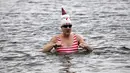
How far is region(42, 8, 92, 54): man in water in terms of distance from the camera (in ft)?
59.1

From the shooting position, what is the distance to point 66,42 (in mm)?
18250

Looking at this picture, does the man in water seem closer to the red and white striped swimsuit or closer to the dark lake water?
the red and white striped swimsuit

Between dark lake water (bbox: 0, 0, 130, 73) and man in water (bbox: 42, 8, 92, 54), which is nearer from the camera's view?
dark lake water (bbox: 0, 0, 130, 73)

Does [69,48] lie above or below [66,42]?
below

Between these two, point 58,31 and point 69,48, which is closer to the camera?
point 69,48

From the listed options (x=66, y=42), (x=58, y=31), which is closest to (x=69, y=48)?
(x=66, y=42)

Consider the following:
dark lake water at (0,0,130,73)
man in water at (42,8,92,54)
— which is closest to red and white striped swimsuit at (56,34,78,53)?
man in water at (42,8,92,54)

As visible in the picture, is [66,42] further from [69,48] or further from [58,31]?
[58,31]

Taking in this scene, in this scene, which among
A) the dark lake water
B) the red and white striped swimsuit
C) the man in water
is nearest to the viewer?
the dark lake water

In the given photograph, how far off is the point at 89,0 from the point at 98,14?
6981mm

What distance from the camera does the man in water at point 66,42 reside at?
18.0 metres

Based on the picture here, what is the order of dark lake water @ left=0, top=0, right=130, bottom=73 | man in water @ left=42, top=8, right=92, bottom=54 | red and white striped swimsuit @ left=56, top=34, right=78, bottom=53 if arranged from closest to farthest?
1. dark lake water @ left=0, top=0, right=130, bottom=73
2. man in water @ left=42, top=8, right=92, bottom=54
3. red and white striped swimsuit @ left=56, top=34, right=78, bottom=53

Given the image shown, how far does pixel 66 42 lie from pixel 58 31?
463 centimetres

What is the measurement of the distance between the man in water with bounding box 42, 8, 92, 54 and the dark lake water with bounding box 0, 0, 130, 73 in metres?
0.28
